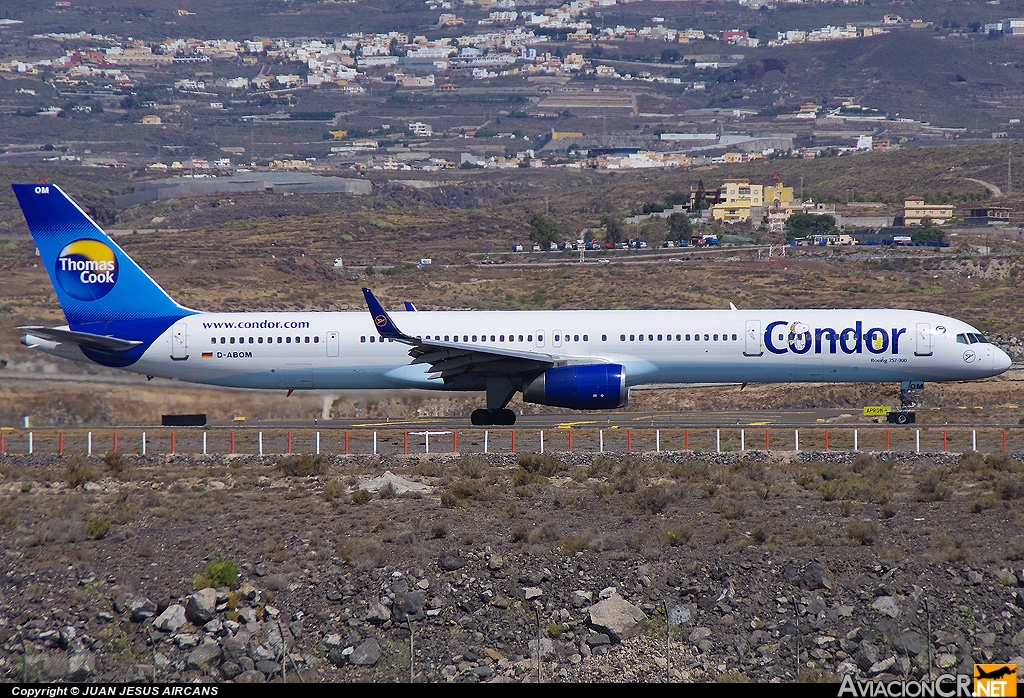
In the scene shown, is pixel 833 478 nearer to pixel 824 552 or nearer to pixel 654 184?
pixel 824 552

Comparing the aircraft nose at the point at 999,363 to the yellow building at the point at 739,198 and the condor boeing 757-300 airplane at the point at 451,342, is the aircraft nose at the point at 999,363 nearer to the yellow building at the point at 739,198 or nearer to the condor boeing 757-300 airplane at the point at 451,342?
the condor boeing 757-300 airplane at the point at 451,342

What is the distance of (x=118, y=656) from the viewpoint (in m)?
22.4

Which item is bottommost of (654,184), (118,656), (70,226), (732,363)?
(118,656)

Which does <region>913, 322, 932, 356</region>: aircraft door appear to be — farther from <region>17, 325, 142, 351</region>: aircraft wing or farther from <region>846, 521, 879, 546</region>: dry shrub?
<region>17, 325, 142, 351</region>: aircraft wing

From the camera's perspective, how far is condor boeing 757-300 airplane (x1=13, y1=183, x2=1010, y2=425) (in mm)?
38750

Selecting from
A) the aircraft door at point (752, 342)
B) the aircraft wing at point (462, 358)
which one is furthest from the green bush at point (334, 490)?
the aircraft door at point (752, 342)

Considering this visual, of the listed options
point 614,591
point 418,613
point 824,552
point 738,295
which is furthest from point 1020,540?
point 738,295

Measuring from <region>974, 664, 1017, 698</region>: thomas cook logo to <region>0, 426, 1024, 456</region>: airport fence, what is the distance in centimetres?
1330

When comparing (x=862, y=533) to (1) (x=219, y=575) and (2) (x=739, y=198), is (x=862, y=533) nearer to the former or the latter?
(1) (x=219, y=575)

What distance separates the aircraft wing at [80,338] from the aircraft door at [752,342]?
19983 mm

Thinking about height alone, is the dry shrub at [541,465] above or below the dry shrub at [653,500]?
above

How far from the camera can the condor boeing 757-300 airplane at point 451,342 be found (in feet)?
127

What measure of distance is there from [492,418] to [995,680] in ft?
70.8

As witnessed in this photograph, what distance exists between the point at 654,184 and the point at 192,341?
14961cm
